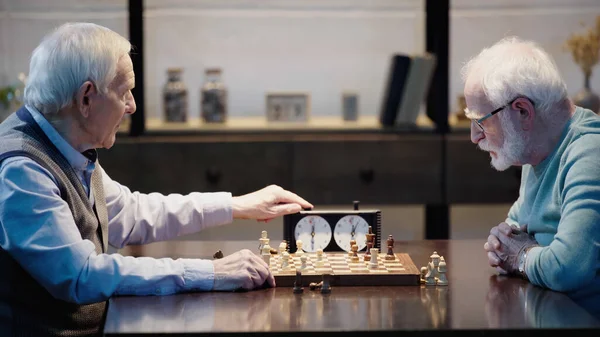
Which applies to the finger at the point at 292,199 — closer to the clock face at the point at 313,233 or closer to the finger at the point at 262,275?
the clock face at the point at 313,233

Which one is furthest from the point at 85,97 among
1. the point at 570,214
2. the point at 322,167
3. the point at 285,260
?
the point at 322,167

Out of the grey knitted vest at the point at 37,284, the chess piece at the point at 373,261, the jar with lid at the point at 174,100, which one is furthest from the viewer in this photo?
the jar with lid at the point at 174,100

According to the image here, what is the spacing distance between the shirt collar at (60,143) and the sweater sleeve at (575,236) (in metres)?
1.19

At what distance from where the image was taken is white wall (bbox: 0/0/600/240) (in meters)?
4.93

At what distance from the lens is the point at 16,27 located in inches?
190

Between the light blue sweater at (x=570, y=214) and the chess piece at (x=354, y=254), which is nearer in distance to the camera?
the light blue sweater at (x=570, y=214)

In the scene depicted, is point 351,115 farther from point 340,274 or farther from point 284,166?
point 340,274

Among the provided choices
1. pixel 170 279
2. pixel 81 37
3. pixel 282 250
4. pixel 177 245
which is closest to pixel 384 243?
pixel 282 250

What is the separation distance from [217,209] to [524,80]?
1034mm

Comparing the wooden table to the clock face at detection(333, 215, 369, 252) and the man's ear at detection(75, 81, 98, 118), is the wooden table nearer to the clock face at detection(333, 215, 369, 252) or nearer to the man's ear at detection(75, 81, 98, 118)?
the clock face at detection(333, 215, 369, 252)

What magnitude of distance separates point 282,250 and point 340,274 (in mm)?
270

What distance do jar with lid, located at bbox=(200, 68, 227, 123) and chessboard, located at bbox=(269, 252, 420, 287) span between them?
2.48m

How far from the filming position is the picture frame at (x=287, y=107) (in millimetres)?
4906

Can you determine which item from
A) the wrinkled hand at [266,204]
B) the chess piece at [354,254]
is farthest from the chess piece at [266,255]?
the wrinkled hand at [266,204]
